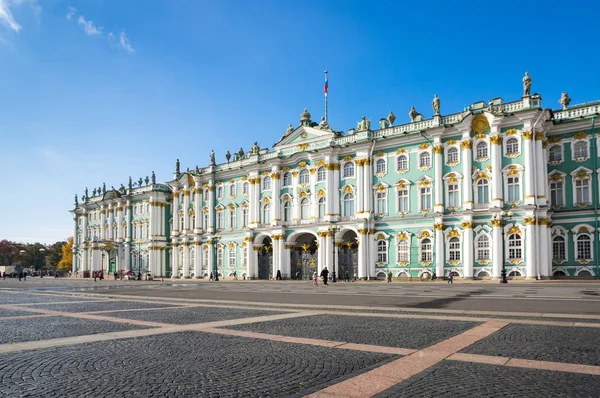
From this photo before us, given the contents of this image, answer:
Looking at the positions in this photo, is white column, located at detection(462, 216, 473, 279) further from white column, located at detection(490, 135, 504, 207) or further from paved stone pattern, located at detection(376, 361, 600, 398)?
paved stone pattern, located at detection(376, 361, 600, 398)

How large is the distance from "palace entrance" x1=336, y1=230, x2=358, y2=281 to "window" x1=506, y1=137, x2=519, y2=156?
18580 millimetres

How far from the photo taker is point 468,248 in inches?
1858

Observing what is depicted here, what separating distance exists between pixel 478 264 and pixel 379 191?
12.8m

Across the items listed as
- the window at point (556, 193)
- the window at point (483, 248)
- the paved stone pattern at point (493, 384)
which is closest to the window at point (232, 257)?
the window at point (483, 248)

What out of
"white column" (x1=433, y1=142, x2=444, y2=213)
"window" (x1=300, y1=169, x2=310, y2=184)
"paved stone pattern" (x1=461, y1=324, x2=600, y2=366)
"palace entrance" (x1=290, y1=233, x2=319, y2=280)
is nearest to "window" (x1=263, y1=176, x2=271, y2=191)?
"window" (x1=300, y1=169, x2=310, y2=184)

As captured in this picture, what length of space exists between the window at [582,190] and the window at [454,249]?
1081cm

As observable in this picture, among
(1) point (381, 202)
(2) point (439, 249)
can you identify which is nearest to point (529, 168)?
(2) point (439, 249)

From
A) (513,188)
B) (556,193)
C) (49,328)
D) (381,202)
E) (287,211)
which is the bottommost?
(49,328)

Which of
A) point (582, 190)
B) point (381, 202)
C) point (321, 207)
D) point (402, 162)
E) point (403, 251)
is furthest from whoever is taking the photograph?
point (321, 207)

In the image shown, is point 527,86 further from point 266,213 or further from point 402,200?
point 266,213

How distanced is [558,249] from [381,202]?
17261 millimetres

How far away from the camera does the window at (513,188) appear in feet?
150

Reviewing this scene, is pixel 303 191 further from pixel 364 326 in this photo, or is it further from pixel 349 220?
pixel 364 326

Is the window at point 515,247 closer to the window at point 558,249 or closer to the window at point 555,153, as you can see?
the window at point 558,249
